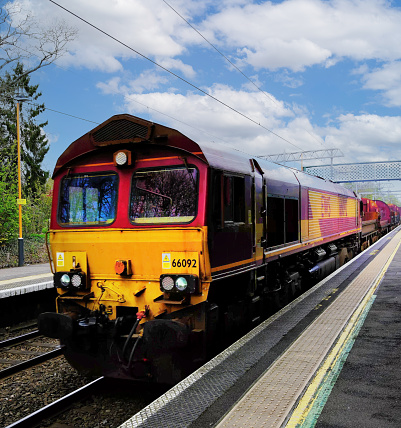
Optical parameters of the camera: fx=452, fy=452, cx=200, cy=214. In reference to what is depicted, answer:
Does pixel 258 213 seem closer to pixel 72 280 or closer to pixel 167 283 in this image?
pixel 167 283

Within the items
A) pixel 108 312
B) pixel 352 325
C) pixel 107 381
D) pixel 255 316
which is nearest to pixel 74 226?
pixel 108 312

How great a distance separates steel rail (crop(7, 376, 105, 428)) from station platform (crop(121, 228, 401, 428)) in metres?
1.64

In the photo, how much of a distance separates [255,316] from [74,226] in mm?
3361

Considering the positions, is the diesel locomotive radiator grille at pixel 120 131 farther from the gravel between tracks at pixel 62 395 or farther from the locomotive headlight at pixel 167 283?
the gravel between tracks at pixel 62 395

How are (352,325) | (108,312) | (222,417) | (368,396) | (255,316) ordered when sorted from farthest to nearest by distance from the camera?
(255,316), (352,325), (108,312), (368,396), (222,417)

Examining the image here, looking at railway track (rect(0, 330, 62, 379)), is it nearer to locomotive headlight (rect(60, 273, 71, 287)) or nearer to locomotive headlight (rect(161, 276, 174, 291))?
locomotive headlight (rect(60, 273, 71, 287))

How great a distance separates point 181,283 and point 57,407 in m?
2.11

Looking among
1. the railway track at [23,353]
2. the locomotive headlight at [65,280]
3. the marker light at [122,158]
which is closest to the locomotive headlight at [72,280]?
the locomotive headlight at [65,280]

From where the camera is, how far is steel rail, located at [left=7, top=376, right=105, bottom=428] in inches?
199

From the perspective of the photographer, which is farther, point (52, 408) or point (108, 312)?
point (108, 312)

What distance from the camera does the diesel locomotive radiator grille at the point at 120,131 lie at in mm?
5887

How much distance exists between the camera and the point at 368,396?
444 cm

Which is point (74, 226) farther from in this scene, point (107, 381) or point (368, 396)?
point (368, 396)

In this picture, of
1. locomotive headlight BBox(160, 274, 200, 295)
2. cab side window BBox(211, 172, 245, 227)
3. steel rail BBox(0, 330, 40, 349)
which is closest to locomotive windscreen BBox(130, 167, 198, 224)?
cab side window BBox(211, 172, 245, 227)
